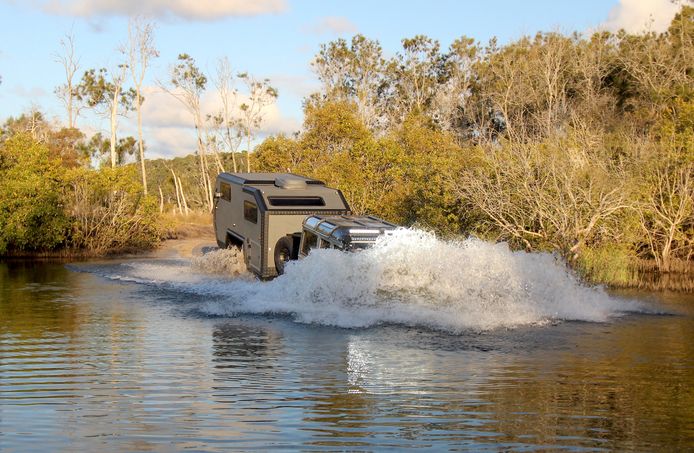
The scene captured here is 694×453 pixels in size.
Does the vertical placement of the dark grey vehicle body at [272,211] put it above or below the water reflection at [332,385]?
above

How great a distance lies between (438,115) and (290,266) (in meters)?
49.7

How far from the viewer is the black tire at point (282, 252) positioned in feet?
73.7

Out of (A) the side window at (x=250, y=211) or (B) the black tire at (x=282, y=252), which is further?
(A) the side window at (x=250, y=211)

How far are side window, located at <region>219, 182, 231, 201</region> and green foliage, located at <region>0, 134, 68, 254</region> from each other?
892 centimetres

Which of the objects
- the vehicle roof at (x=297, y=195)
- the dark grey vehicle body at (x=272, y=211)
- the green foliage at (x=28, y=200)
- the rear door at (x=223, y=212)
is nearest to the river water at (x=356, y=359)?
the dark grey vehicle body at (x=272, y=211)

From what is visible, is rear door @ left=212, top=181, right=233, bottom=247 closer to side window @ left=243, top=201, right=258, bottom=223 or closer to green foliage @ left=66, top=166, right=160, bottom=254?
side window @ left=243, top=201, right=258, bottom=223

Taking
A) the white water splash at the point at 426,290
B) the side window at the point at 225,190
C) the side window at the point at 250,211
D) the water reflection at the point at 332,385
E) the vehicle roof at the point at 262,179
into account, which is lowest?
the water reflection at the point at 332,385

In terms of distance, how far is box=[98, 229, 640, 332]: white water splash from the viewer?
1798cm

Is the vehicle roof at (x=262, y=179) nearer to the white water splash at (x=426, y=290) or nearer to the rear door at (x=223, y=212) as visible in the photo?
the rear door at (x=223, y=212)

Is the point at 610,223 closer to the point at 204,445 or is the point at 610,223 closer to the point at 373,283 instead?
the point at 373,283

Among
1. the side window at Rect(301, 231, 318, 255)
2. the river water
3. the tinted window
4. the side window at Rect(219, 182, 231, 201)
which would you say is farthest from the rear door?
the side window at Rect(301, 231, 318, 255)

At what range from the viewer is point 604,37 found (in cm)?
6091

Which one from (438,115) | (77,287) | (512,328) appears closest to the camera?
(512,328)

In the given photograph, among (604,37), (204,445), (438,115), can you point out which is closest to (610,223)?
(204,445)
